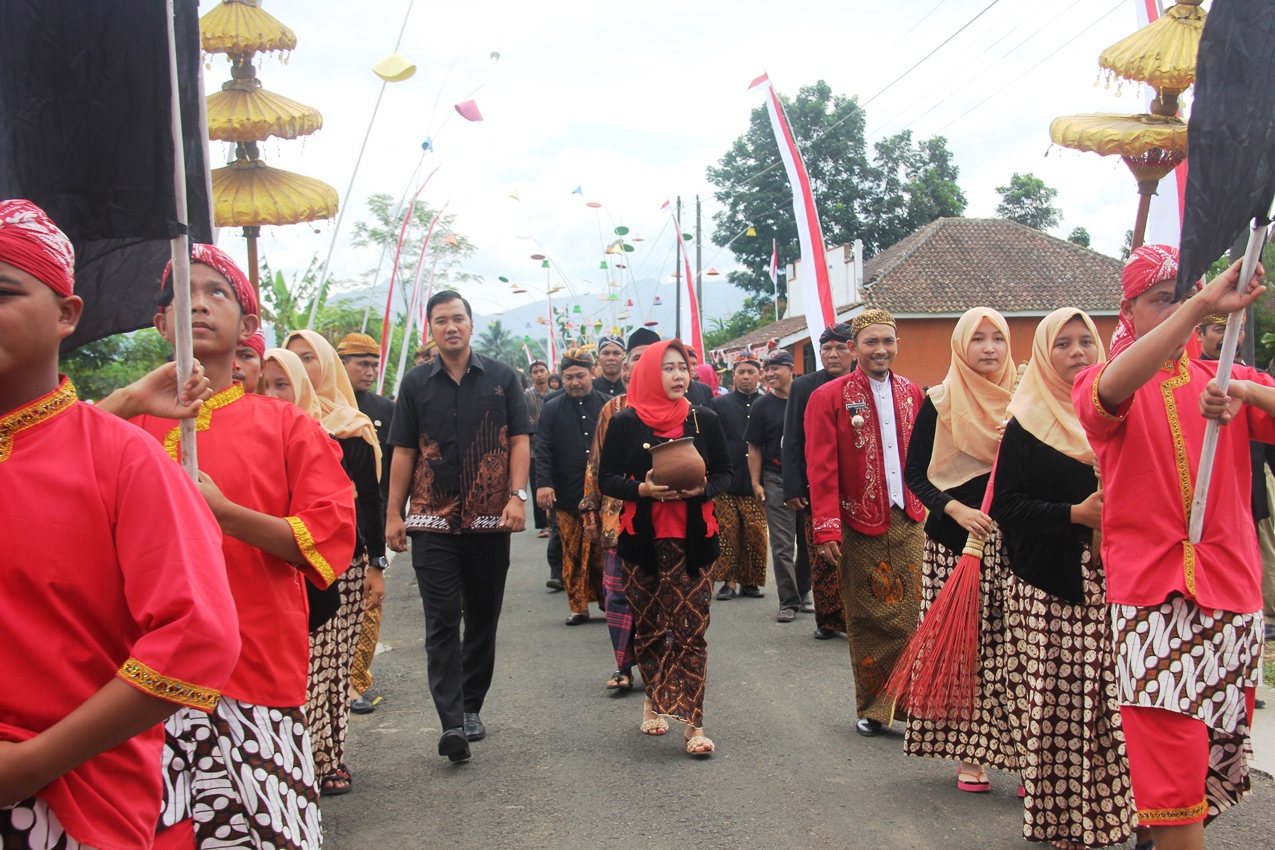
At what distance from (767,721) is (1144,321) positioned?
3241mm

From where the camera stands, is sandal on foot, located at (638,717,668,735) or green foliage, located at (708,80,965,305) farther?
green foliage, located at (708,80,965,305)

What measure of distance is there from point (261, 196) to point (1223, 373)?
5099 millimetres

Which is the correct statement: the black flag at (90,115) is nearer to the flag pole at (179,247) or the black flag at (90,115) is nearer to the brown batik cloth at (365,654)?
the flag pole at (179,247)

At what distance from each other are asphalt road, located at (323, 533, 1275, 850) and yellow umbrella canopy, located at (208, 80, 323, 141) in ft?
11.1

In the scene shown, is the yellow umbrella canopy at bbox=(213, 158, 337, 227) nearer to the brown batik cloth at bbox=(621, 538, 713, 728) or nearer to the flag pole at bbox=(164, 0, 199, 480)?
the brown batik cloth at bbox=(621, 538, 713, 728)

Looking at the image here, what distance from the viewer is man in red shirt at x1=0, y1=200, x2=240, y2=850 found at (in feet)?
5.42

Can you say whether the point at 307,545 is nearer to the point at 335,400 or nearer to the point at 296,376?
the point at 296,376

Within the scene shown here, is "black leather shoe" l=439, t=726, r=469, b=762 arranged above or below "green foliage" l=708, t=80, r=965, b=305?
below

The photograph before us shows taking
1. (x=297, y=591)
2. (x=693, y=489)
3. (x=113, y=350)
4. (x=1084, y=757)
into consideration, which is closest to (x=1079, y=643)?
(x=1084, y=757)

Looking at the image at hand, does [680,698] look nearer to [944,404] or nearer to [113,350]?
[944,404]

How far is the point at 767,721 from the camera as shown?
5734 millimetres

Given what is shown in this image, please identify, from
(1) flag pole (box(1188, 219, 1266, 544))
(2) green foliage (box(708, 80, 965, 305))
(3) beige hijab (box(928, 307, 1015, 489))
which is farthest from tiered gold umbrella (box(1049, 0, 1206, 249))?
(2) green foliage (box(708, 80, 965, 305))

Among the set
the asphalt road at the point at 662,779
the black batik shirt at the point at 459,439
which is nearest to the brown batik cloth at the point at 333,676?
the asphalt road at the point at 662,779

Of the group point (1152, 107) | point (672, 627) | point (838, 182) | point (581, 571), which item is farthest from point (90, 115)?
point (838, 182)
